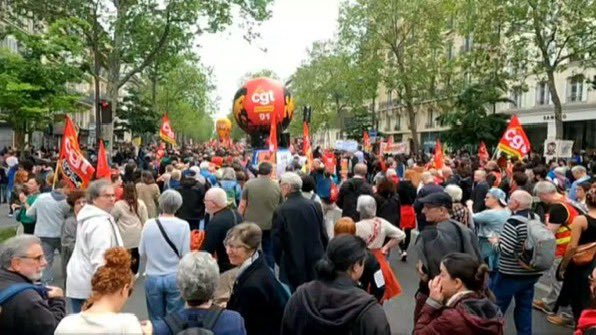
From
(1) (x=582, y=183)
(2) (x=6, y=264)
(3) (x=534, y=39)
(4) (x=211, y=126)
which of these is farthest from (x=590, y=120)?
(4) (x=211, y=126)

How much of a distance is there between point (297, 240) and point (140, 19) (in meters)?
21.3

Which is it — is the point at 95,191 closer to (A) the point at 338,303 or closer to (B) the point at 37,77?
(A) the point at 338,303

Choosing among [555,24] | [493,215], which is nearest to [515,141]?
[493,215]

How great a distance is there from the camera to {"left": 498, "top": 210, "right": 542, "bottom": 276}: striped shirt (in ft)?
19.7

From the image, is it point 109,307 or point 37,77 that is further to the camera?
point 37,77

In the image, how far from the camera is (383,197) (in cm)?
909

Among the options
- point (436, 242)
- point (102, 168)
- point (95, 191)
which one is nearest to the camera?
point (436, 242)

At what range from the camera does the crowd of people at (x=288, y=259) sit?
3.24 m

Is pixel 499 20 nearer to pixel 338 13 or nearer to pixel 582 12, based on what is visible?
pixel 582 12

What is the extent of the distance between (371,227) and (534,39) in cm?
2178

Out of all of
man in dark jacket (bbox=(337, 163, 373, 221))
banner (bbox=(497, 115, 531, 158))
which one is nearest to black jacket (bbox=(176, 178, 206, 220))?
man in dark jacket (bbox=(337, 163, 373, 221))

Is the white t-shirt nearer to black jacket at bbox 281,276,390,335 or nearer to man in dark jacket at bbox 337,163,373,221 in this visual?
black jacket at bbox 281,276,390,335

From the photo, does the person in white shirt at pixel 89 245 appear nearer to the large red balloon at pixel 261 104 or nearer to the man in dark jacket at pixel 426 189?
the man in dark jacket at pixel 426 189

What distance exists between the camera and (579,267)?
6207 millimetres
